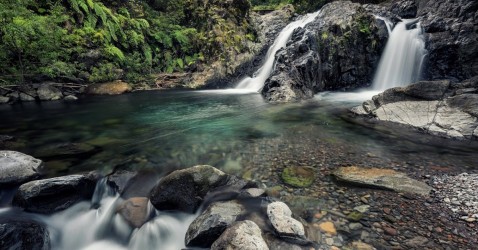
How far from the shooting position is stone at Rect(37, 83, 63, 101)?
47.7 ft

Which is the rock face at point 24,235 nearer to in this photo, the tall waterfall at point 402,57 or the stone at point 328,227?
the stone at point 328,227

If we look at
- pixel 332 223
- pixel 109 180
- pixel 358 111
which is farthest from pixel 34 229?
pixel 358 111

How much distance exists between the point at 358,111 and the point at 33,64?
17039mm

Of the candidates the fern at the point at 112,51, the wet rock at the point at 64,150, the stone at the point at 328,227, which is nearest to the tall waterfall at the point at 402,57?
the stone at the point at 328,227

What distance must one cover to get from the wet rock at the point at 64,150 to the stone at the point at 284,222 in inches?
199

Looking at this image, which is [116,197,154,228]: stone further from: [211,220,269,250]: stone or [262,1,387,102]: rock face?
[262,1,387,102]: rock face

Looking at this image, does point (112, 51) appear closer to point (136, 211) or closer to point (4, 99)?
point (4, 99)

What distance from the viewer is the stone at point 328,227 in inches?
136

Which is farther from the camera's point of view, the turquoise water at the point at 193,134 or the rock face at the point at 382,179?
the turquoise water at the point at 193,134

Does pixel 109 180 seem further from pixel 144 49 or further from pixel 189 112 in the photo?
pixel 144 49

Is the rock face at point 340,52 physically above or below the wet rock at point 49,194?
above

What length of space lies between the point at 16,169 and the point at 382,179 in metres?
6.88

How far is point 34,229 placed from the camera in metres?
3.61

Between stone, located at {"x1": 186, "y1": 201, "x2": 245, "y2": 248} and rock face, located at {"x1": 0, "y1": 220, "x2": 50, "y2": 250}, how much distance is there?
207 cm
